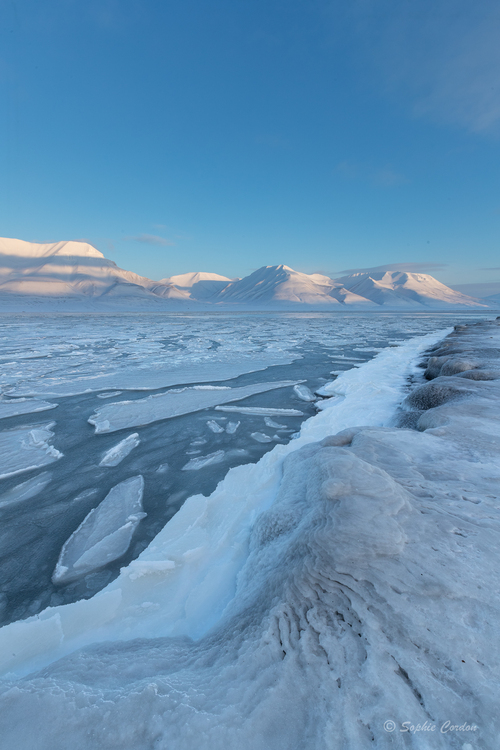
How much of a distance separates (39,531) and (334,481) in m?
2.27

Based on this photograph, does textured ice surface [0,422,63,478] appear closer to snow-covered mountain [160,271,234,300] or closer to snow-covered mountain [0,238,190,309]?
snow-covered mountain [0,238,190,309]

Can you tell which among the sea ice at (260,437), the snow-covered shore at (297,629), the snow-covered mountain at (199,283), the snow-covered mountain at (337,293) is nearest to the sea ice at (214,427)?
the sea ice at (260,437)

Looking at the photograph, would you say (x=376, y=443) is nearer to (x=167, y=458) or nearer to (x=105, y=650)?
(x=167, y=458)

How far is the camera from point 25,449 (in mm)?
3625

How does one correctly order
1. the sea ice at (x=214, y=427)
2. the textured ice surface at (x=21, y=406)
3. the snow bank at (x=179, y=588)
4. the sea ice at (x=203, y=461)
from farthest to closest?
the textured ice surface at (x=21, y=406) → the sea ice at (x=214, y=427) → the sea ice at (x=203, y=461) → the snow bank at (x=179, y=588)

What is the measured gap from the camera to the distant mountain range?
6925 centimetres

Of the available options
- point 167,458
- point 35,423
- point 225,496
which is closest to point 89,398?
point 35,423

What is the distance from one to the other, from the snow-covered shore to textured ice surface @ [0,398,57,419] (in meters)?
3.55

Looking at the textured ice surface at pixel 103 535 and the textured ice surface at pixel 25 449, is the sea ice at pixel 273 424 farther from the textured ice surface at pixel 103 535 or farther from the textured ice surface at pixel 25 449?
the textured ice surface at pixel 25 449

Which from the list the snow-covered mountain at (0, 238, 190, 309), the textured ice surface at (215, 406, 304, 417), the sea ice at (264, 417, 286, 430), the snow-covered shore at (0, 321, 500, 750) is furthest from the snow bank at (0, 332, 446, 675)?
the snow-covered mountain at (0, 238, 190, 309)

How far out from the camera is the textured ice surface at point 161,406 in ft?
14.7

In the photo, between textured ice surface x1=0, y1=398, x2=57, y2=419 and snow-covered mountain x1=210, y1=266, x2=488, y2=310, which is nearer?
textured ice surface x1=0, y1=398, x2=57, y2=419

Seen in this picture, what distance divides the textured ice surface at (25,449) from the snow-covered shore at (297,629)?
1.89m

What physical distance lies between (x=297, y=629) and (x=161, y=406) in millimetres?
4140
